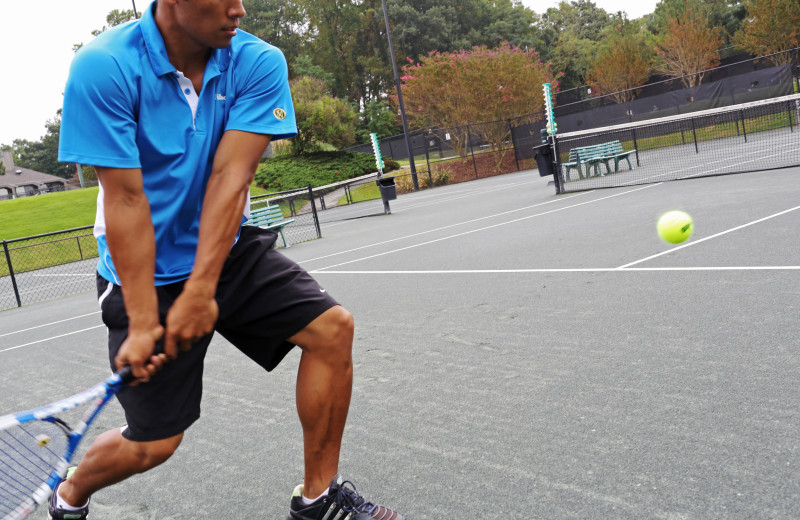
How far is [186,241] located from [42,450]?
36.4 inches

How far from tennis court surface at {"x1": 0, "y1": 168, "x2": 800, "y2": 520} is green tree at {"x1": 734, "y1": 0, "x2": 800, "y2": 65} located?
29759 millimetres

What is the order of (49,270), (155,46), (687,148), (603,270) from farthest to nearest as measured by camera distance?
(687,148) < (49,270) < (603,270) < (155,46)

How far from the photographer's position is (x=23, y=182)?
76375 mm

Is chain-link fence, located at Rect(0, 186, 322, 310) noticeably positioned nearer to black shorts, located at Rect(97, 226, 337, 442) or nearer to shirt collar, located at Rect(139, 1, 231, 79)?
black shorts, located at Rect(97, 226, 337, 442)

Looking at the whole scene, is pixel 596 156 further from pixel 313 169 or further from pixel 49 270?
pixel 313 169

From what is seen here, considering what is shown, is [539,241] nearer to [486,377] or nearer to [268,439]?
[486,377]

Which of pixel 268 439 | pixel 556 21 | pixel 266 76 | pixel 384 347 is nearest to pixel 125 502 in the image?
pixel 268 439

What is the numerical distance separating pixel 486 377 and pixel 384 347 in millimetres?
1292

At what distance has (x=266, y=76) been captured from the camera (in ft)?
8.82

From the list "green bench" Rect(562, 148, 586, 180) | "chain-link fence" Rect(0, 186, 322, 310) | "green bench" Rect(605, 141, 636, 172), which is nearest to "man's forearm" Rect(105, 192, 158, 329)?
"chain-link fence" Rect(0, 186, 322, 310)

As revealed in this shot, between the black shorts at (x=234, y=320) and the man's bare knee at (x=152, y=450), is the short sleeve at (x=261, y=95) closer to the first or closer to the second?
the black shorts at (x=234, y=320)

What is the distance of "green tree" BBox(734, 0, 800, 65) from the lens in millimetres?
32719

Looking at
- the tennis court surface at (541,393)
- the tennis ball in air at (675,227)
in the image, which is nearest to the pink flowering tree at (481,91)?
the tennis court surface at (541,393)

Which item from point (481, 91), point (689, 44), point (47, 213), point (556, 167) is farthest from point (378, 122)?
point (556, 167)
